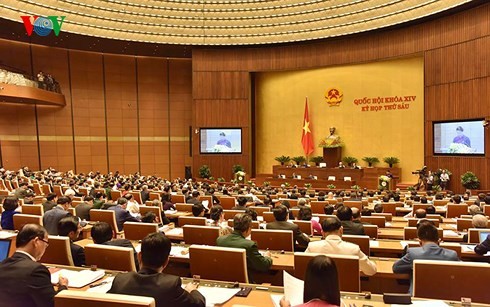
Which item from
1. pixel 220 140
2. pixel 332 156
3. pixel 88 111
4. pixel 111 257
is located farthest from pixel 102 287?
pixel 88 111

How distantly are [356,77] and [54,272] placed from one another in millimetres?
17556

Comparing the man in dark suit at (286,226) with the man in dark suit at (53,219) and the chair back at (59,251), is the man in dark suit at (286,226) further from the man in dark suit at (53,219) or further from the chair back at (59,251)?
the man in dark suit at (53,219)

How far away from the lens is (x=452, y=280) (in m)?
2.92

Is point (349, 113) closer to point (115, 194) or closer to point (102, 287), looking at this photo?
point (115, 194)

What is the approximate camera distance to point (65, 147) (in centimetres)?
1981

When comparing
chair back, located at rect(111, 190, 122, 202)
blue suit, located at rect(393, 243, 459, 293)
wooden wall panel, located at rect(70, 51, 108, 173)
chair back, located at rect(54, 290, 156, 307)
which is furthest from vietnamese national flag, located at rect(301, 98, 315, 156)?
chair back, located at rect(54, 290, 156, 307)

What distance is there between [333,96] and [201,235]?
622 inches

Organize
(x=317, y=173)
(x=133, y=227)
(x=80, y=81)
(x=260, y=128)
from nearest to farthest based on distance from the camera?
(x=133, y=227), (x=317, y=173), (x=80, y=81), (x=260, y=128)

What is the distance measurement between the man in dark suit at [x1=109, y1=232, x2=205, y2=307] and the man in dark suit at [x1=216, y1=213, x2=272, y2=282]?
50.7 inches

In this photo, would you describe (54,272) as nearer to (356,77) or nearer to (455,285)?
(455,285)

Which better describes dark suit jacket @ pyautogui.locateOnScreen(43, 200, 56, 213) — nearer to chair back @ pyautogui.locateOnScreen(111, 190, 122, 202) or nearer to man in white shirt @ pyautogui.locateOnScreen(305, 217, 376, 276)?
chair back @ pyautogui.locateOnScreen(111, 190, 122, 202)

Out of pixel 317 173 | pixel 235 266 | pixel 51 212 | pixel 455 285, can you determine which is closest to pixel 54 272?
pixel 235 266

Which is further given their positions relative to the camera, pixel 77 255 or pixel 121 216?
pixel 121 216

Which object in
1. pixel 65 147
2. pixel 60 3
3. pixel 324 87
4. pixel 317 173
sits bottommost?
pixel 317 173
